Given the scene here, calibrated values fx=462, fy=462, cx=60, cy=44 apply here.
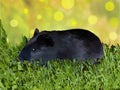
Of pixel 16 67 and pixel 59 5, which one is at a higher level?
pixel 59 5

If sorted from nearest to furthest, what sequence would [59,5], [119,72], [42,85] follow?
[42,85]
[119,72]
[59,5]

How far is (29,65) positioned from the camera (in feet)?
17.1

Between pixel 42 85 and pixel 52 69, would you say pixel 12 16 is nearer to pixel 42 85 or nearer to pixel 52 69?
pixel 52 69

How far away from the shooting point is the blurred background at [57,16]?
6012 millimetres

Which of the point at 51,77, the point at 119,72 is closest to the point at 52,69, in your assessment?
Result: the point at 51,77

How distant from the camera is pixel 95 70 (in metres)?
5.13

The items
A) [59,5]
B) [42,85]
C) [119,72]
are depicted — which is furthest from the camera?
[59,5]

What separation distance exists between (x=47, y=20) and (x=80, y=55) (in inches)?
37.9

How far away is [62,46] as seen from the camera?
523cm

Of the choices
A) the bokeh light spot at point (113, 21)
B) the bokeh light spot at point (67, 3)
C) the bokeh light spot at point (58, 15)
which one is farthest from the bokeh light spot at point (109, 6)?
the bokeh light spot at point (58, 15)

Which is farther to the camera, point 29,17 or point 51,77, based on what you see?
point 29,17

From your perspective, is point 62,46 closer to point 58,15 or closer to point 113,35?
point 58,15

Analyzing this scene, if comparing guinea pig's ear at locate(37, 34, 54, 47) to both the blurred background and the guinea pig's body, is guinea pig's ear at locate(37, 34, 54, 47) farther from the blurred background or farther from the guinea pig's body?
the blurred background

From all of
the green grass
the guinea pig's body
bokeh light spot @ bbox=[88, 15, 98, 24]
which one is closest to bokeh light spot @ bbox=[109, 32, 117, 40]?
bokeh light spot @ bbox=[88, 15, 98, 24]
